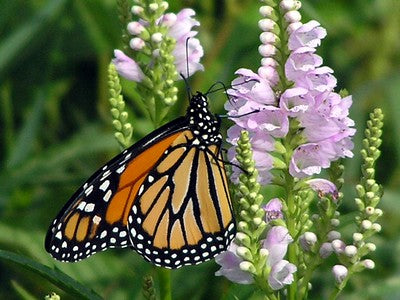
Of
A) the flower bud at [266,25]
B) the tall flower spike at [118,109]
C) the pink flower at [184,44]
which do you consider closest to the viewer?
the flower bud at [266,25]

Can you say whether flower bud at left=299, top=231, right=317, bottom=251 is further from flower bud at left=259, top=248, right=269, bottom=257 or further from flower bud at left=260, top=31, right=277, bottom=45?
flower bud at left=260, top=31, right=277, bottom=45

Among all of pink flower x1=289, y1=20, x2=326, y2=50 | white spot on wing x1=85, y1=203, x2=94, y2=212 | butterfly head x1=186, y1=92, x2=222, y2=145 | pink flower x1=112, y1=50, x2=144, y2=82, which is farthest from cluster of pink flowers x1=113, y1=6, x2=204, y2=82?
pink flower x1=289, y1=20, x2=326, y2=50

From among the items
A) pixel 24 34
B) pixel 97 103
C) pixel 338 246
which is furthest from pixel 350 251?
pixel 97 103

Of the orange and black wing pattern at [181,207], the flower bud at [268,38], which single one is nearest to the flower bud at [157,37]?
the orange and black wing pattern at [181,207]

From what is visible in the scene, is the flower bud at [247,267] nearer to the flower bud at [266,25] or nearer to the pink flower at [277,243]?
the pink flower at [277,243]

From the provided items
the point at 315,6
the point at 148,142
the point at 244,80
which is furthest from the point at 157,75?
the point at 315,6

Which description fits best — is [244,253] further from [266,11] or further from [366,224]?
[266,11]
